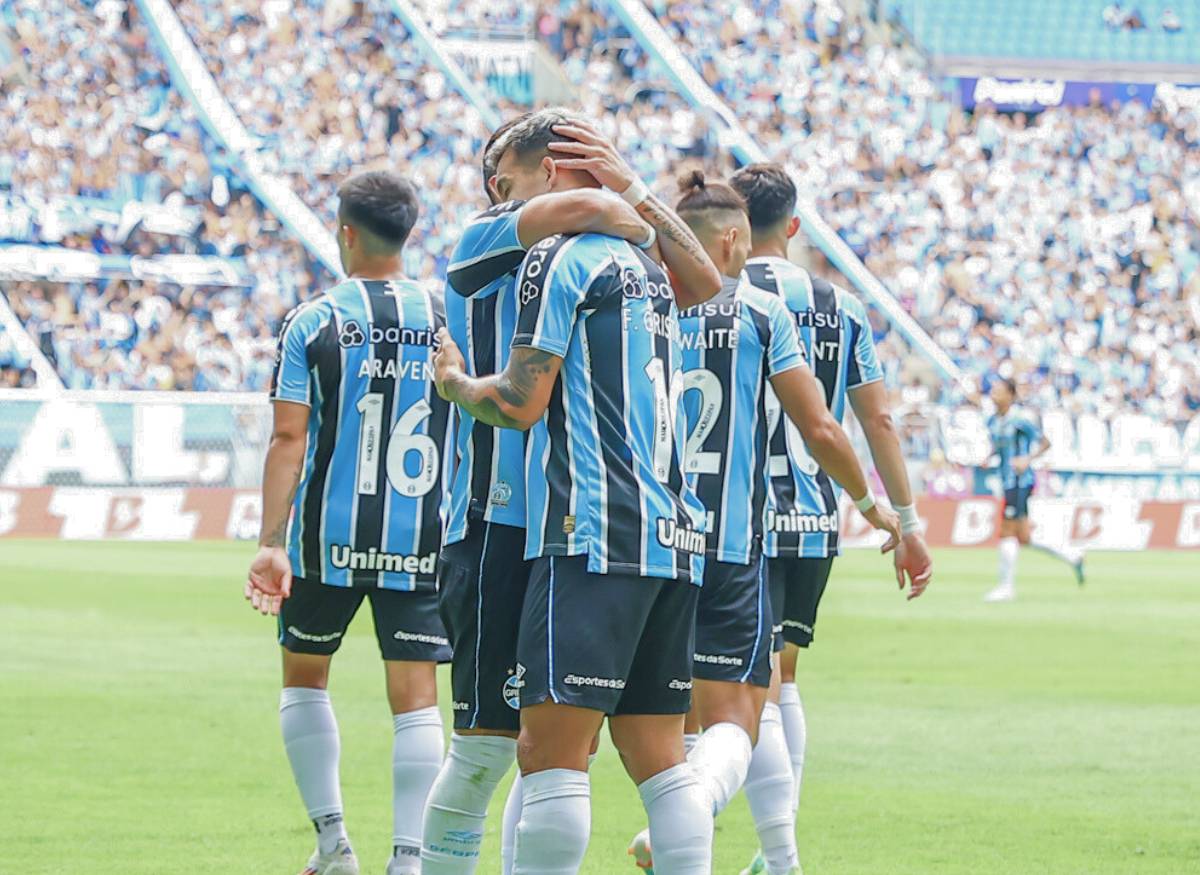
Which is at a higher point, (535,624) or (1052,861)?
(535,624)

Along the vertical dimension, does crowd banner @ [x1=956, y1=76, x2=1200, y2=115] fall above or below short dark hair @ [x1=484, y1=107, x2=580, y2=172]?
above

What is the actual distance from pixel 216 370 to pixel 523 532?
2583 cm

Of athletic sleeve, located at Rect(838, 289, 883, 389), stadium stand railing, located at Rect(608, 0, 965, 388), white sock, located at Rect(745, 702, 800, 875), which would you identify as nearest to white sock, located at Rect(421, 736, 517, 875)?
white sock, located at Rect(745, 702, 800, 875)

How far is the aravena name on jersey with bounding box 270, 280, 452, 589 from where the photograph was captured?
575 centimetres

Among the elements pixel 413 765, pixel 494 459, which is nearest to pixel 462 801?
pixel 494 459

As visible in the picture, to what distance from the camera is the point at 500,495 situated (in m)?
4.18

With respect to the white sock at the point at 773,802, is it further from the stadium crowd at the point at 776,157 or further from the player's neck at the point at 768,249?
the stadium crowd at the point at 776,157

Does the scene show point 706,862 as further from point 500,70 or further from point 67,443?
point 500,70

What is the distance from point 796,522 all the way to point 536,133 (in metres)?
2.24

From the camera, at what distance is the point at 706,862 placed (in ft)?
13.8

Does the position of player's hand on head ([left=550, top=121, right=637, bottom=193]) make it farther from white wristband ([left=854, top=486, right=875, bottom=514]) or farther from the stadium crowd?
the stadium crowd

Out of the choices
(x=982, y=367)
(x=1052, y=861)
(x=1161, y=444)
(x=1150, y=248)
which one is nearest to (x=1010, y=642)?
(x=1052, y=861)

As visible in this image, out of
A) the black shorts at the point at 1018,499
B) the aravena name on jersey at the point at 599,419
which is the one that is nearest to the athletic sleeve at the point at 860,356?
the aravena name on jersey at the point at 599,419

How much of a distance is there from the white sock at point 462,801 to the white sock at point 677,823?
376 millimetres
